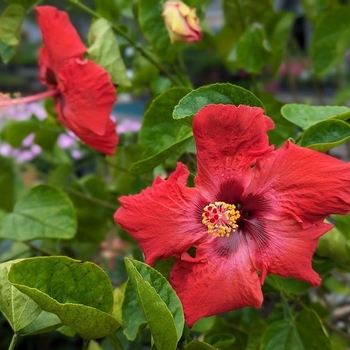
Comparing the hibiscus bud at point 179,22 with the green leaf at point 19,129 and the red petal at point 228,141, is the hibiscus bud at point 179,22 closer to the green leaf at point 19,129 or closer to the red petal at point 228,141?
the red petal at point 228,141

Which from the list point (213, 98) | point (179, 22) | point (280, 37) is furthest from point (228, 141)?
point (280, 37)

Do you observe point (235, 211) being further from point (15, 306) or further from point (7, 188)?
point (7, 188)

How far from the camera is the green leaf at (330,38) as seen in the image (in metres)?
0.82

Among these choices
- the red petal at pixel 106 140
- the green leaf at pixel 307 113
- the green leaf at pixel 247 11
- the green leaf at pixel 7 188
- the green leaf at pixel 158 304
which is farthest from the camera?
the green leaf at pixel 7 188

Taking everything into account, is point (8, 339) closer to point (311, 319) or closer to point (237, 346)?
point (237, 346)

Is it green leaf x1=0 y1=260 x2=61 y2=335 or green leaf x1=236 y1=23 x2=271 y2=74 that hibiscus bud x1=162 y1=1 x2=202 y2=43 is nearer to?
green leaf x1=236 y1=23 x2=271 y2=74

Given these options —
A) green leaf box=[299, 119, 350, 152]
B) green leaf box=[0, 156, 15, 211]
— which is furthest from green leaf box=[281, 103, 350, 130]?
green leaf box=[0, 156, 15, 211]

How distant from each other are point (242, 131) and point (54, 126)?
60 cm

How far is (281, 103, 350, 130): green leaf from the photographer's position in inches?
19.8

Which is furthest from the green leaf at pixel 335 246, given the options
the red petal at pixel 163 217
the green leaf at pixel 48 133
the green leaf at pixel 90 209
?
the green leaf at pixel 48 133

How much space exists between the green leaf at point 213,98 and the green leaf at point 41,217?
27cm

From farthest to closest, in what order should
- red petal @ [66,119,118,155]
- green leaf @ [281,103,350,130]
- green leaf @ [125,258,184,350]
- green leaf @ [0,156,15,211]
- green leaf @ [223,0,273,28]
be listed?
green leaf @ [0,156,15,211], green leaf @ [223,0,273,28], red petal @ [66,119,118,155], green leaf @ [281,103,350,130], green leaf @ [125,258,184,350]

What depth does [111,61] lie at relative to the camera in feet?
2.10

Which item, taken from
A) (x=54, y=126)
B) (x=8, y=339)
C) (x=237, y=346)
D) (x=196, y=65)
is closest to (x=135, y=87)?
Result: (x=54, y=126)
